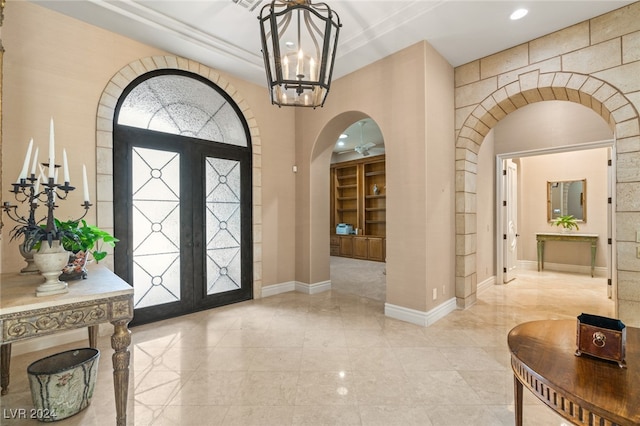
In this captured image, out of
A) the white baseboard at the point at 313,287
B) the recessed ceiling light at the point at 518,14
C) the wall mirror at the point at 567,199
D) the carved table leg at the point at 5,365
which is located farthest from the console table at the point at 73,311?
the wall mirror at the point at 567,199

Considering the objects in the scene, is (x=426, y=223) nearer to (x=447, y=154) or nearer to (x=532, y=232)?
(x=447, y=154)

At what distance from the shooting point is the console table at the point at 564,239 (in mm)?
6172

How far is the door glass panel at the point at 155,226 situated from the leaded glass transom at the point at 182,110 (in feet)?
1.29

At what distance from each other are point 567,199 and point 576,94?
4542mm

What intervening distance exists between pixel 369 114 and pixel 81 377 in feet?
13.1

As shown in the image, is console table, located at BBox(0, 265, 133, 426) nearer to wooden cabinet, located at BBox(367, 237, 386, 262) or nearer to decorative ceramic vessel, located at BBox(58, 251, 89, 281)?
decorative ceramic vessel, located at BBox(58, 251, 89, 281)

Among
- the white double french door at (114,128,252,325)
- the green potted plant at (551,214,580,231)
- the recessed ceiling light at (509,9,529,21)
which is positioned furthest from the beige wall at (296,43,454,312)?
the green potted plant at (551,214,580,231)

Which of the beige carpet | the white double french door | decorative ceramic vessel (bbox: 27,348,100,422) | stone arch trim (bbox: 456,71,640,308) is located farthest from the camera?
the beige carpet

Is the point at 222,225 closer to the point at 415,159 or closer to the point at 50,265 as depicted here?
the point at 50,265

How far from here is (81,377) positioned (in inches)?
75.9

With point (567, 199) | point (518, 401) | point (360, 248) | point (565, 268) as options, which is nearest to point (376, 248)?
point (360, 248)

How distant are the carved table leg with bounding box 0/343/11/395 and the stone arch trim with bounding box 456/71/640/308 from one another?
15.2 feet

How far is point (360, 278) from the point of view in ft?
20.2

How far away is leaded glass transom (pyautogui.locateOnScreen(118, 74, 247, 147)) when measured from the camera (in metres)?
3.54
